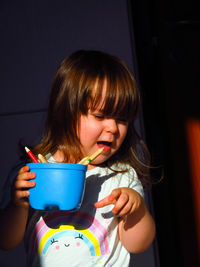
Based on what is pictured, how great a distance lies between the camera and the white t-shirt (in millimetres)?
749

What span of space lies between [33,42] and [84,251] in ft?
3.13

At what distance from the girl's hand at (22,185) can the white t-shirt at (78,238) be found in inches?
5.2

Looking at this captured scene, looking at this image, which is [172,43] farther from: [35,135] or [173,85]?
[35,135]

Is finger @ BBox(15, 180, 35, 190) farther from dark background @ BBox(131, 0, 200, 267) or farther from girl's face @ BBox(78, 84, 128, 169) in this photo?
dark background @ BBox(131, 0, 200, 267)

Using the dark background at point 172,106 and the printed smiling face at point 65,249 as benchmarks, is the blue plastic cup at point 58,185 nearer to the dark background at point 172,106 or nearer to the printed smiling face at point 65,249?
the printed smiling face at point 65,249

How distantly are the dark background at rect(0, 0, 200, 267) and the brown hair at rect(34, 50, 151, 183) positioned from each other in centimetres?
32

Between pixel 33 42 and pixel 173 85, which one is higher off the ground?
pixel 33 42

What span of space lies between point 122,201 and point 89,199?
20 centimetres

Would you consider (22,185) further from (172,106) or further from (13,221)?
(172,106)

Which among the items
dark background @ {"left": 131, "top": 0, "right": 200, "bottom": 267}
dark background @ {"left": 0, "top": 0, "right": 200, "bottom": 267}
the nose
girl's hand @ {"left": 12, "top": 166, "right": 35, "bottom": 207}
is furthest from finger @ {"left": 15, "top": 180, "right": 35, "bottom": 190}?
dark background @ {"left": 131, "top": 0, "right": 200, "bottom": 267}

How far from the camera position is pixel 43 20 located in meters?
1.29

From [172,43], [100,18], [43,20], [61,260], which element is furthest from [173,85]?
[61,260]

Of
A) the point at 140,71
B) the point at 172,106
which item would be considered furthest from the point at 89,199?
the point at 140,71

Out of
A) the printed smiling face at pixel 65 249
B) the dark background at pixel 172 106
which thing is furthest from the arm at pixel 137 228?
the dark background at pixel 172 106
